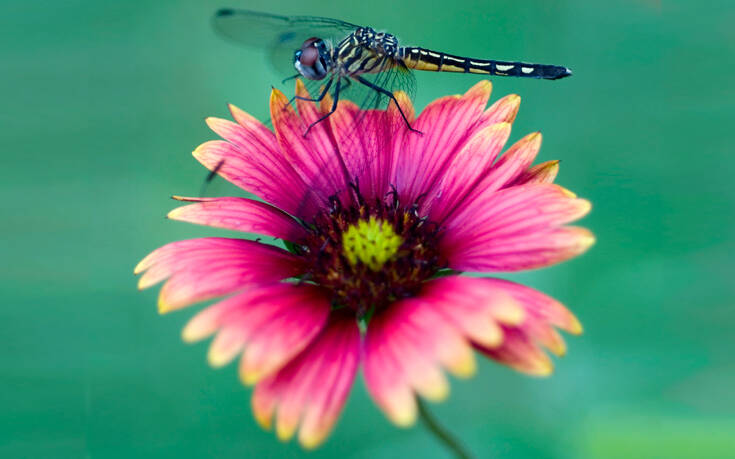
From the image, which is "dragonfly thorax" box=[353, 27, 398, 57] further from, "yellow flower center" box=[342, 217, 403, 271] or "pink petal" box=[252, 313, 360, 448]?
"pink petal" box=[252, 313, 360, 448]

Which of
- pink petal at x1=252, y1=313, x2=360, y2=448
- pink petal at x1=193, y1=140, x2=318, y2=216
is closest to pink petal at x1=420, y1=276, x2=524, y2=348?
pink petal at x1=252, y1=313, x2=360, y2=448

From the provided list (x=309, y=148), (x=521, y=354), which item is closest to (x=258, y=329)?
(x=521, y=354)

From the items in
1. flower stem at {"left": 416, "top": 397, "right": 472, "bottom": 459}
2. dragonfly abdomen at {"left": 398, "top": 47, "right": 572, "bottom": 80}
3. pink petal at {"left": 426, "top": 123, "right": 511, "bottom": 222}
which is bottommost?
flower stem at {"left": 416, "top": 397, "right": 472, "bottom": 459}

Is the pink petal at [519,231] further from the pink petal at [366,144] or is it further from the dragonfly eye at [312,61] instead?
the dragonfly eye at [312,61]

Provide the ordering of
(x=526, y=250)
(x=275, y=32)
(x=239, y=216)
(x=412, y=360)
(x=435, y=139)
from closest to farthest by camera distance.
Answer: (x=412, y=360) < (x=526, y=250) < (x=239, y=216) < (x=435, y=139) < (x=275, y=32)

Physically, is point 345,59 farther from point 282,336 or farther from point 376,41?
point 282,336

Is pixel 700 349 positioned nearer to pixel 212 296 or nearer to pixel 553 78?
pixel 553 78
